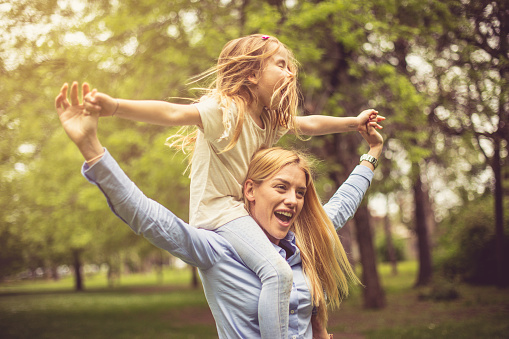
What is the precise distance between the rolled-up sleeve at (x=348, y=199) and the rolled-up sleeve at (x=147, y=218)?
0.80m

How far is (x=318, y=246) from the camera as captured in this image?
248 cm

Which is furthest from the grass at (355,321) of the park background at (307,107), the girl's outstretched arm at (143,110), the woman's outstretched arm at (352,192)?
the girl's outstretched arm at (143,110)

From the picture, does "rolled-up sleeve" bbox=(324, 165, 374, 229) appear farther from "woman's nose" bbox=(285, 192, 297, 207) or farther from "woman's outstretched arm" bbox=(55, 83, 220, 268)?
"woman's outstretched arm" bbox=(55, 83, 220, 268)

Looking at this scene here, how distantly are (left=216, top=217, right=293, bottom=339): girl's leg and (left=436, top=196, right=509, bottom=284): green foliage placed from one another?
45.1ft

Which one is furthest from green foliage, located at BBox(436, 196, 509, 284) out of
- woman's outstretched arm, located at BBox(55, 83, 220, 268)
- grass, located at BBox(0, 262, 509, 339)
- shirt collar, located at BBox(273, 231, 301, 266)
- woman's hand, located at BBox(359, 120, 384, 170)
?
woman's outstretched arm, located at BBox(55, 83, 220, 268)

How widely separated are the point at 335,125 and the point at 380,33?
6.44 m

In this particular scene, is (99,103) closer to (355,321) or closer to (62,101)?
(62,101)

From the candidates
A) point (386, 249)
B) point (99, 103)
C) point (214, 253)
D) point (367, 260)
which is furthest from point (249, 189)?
point (386, 249)

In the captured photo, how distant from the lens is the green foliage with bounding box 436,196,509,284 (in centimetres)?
1495

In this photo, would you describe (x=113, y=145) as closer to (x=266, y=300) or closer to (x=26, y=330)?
(x=26, y=330)

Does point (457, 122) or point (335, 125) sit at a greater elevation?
point (457, 122)

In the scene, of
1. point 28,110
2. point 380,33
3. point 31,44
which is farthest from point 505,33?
point 28,110

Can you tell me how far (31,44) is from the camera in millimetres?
7660

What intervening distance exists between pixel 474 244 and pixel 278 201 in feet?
48.8
